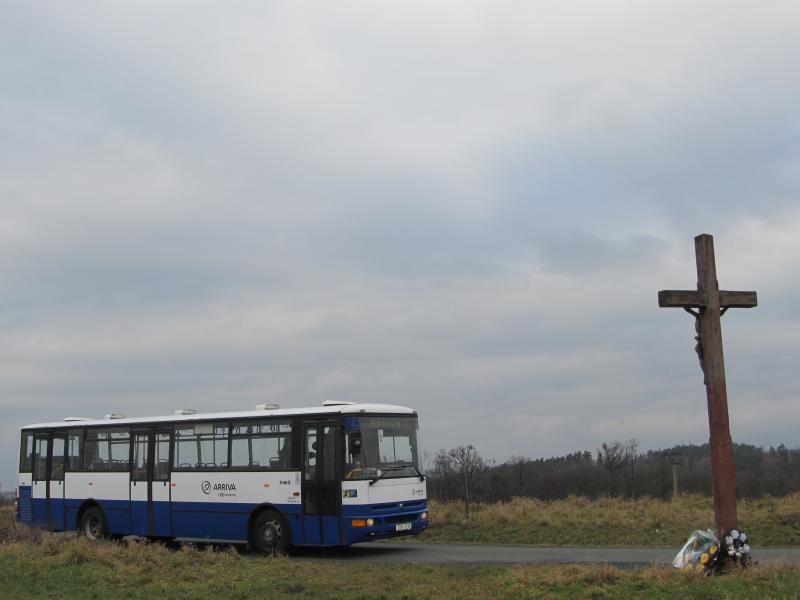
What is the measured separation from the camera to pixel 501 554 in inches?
644

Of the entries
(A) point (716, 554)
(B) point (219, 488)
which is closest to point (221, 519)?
(B) point (219, 488)

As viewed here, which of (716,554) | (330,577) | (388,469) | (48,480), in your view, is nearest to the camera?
(716,554)

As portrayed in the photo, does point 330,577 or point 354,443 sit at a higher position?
point 354,443

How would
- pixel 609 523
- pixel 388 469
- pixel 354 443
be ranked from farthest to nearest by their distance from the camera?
1. pixel 609 523
2. pixel 388 469
3. pixel 354 443

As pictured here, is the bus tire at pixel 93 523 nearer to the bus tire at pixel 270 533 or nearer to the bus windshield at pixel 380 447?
the bus tire at pixel 270 533

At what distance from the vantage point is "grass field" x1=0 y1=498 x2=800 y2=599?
1034cm

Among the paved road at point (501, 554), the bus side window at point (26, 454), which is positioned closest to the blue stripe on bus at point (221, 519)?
the paved road at point (501, 554)

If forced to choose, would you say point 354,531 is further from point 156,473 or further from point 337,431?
point 156,473

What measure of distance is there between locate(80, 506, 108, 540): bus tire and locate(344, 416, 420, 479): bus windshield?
26.6 ft

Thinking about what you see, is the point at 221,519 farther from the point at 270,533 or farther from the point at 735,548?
the point at 735,548

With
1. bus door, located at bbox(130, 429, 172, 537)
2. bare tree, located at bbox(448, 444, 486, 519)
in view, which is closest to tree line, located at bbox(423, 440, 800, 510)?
bare tree, located at bbox(448, 444, 486, 519)

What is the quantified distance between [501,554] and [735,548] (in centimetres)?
581

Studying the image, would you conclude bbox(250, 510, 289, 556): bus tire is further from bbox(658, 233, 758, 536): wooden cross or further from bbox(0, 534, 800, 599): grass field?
bbox(658, 233, 758, 536): wooden cross

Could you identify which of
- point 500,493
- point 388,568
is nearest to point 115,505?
point 388,568
